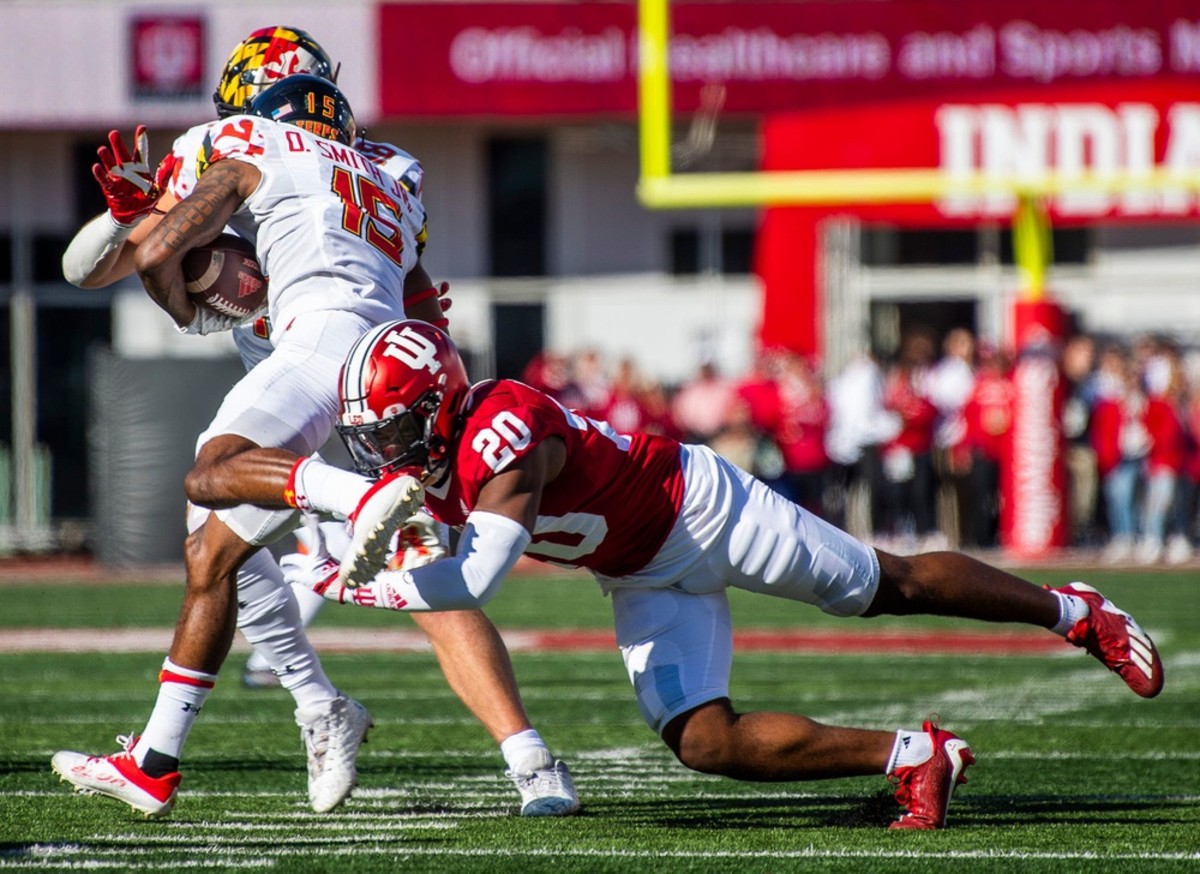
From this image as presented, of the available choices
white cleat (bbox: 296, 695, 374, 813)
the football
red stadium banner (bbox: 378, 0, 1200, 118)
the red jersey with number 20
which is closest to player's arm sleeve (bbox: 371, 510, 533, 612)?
the red jersey with number 20

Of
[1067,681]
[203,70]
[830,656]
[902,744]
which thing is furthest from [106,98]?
[902,744]

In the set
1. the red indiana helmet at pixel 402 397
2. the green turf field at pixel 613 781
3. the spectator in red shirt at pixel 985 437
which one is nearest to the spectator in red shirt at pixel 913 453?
the spectator in red shirt at pixel 985 437

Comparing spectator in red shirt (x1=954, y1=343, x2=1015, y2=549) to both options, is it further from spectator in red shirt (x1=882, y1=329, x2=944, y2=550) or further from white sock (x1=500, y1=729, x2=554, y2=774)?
white sock (x1=500, y1=729, x2=554, y2=774)

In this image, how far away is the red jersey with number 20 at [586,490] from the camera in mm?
3974

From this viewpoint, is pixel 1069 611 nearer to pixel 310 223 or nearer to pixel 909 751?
pixel 909 751

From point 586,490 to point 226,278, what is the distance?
1.14 metres

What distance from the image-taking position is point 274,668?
4.67 meters

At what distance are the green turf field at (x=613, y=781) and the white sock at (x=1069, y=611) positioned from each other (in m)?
0.43

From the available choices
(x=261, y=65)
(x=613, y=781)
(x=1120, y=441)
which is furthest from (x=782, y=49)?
(x=613, y=781)

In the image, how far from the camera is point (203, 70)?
16953 mm

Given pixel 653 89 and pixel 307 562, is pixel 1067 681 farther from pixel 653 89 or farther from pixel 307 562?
pixel 653 89

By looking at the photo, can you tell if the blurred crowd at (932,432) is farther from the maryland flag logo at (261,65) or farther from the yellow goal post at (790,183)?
the maryland flag logo at (261,65)

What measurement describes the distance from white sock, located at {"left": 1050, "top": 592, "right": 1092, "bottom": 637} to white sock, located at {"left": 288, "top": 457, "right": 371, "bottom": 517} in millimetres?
1645

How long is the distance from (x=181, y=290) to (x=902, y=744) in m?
1.96
